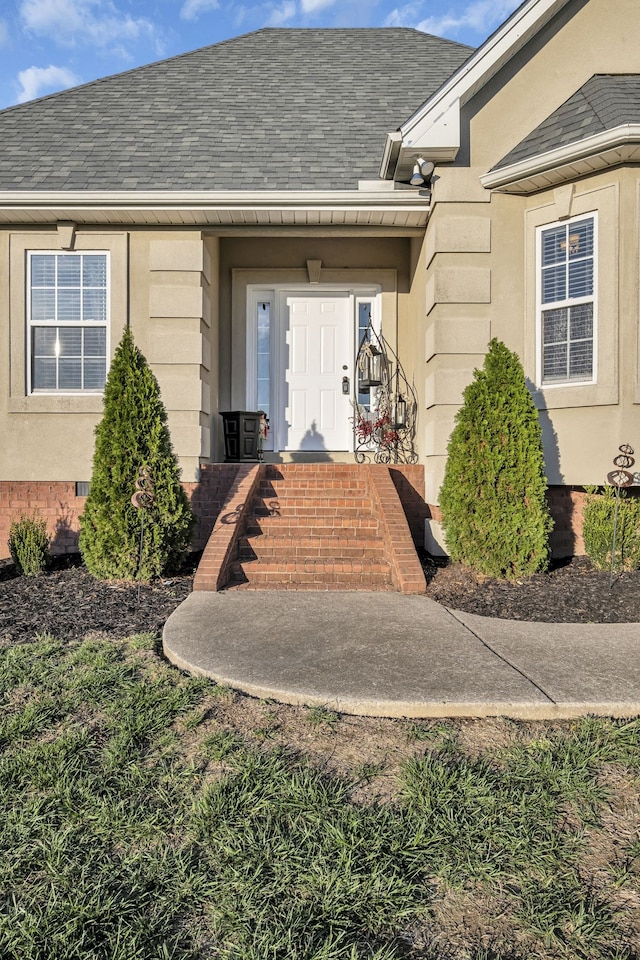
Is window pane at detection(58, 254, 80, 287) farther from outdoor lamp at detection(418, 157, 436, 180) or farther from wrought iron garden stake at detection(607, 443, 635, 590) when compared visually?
wrought iron garden stake at detection(607, 443, 635, 590)

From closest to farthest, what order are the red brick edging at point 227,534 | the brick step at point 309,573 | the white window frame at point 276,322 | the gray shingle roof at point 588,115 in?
the red brick edging at point 227,534
the brick step at point 309,573
the gray shingle roof at point 588,115
the white window frame at point 276,322

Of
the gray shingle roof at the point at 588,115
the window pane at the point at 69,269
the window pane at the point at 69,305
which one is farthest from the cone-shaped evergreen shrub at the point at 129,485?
the gray shingle roof at the point at 588,115

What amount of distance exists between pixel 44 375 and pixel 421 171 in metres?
4.99

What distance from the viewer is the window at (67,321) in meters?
7.38

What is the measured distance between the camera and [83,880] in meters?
1.90

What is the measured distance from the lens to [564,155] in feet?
20.1

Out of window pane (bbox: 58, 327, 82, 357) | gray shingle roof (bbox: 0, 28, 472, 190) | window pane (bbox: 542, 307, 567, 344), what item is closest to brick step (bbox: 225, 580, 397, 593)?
window pane (bbox: 542, 307, 567, 344)

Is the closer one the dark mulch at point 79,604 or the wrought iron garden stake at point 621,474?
the dark mulch at point 79,604

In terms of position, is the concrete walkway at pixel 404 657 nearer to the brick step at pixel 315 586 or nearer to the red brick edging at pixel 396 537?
the red brick edging at pixel 396 537

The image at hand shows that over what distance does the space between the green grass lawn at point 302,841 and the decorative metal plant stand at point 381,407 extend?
19.3ft

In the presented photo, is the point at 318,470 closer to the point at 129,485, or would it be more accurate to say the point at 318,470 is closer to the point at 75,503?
the point at 129,485

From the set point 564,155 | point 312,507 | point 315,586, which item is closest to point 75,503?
point 312,507

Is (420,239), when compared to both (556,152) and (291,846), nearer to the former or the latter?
(556,152)

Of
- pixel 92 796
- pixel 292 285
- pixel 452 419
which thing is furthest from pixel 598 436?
pixel 92 796
